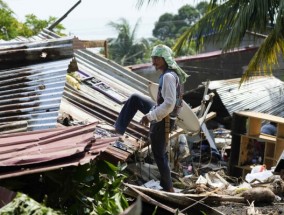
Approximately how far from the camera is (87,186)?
4203 millimetres

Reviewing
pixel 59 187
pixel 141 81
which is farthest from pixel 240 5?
pixel 59 187

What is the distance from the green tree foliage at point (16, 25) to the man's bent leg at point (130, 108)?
986 centimetres

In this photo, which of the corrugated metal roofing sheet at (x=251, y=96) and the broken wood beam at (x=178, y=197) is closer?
the broken wood beam at (x=178, y=197)

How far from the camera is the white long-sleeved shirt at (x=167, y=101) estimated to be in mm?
5980

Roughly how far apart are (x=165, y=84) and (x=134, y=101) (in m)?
0.60

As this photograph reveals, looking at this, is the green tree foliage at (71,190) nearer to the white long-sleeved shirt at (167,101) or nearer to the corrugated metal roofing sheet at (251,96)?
the white long-sleeved shirt at (167,101)

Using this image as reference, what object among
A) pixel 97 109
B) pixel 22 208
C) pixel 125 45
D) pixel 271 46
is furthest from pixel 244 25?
pixel 125 45

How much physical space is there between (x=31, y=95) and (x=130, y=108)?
50.8 inches

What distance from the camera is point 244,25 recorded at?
28.1 ft

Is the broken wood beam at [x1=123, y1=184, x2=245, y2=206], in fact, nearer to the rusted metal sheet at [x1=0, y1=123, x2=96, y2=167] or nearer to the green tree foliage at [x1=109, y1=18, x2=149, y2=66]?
the rusted metal sheet at [x1=0, y1=123, x2=96, y2=167]

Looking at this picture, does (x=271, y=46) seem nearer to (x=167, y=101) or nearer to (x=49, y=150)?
(x=167, y=101)

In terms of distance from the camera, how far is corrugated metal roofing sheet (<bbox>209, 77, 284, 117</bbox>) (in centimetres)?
1481

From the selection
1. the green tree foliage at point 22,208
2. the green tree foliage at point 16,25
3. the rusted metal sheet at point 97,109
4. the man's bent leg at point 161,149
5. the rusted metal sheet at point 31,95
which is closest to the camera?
the green tree foliage at point 22,208

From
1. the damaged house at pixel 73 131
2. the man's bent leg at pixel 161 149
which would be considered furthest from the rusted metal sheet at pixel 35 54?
the man's bent leg at pixel 161 149
